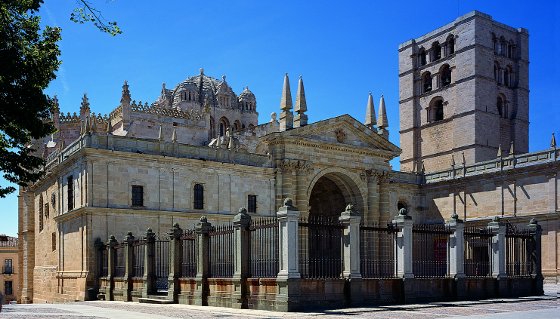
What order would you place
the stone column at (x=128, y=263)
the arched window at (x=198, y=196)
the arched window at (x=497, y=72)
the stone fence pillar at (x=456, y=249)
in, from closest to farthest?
the stone fence pillar at (x=456, y=249) < the stone column at (x=128, y=263) < the arched window at (x=198, y=196) < the arched window at (x=497, y=72)

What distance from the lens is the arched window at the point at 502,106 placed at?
55.8 m

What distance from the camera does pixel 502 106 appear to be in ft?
184

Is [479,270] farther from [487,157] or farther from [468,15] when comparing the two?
[468,15]

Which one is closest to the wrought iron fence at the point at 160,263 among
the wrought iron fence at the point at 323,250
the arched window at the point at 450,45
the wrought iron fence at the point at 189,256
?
the wrought iron fence at the point at 189,256

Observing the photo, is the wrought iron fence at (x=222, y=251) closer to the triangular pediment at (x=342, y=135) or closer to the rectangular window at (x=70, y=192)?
the rectangular window at (x=70, y=192)

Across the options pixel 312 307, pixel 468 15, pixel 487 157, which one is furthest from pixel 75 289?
pixel 468 15

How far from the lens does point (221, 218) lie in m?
35.1

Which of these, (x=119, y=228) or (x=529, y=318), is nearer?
(x=529, y=318)

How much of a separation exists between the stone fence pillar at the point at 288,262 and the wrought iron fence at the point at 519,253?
12.1 meters

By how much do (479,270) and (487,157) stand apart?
28.4 meters

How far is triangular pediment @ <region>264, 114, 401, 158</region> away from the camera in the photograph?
37.6m

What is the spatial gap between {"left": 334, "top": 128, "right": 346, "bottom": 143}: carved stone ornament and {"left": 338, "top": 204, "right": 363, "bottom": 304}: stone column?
19.2m

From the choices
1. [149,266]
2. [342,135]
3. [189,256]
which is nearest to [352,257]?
[189,256]

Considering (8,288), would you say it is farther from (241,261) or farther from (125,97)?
(241,261)
